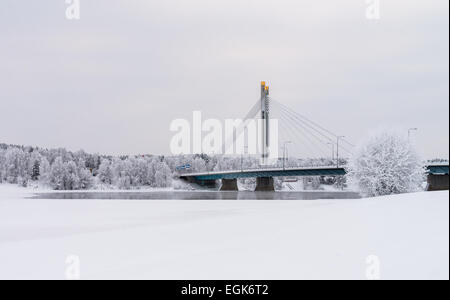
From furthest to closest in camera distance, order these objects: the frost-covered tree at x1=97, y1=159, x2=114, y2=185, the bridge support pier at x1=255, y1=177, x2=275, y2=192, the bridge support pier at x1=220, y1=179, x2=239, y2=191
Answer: the frost-covered tree at x1=97, y1=159, x2=114, y2=185
the bridge support pier at x1=220, y1=179, x2=239, y2=191
the bridge support pier at x1=255, y1=177, x2=275, y2=192

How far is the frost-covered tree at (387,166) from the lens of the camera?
36812 mm

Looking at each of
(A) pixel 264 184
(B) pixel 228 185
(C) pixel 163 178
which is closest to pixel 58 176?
(C) pixel 163 178

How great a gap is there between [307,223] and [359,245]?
13.4ft

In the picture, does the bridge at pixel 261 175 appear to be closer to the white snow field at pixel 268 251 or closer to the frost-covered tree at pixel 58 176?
the frost-covered tree at pixel 58 176

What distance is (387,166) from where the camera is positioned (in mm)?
36938

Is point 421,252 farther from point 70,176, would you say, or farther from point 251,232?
point 70,176

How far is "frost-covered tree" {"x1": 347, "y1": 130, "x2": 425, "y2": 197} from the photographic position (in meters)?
36.8

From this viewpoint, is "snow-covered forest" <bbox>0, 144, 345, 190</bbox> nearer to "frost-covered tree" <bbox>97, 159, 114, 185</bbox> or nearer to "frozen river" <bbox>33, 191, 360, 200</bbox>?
"frost-covered tree" <bbox>97, 159, 114, 185</bbox>

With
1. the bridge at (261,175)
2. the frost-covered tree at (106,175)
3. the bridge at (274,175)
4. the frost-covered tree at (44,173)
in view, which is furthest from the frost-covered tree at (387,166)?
the frost-covered tree at (106,175)

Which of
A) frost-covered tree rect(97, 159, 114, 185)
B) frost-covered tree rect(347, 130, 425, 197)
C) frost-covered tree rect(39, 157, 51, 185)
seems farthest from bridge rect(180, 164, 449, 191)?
frost-covered tree rect(39, 157, 51, 185)

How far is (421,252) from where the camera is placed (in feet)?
25.1

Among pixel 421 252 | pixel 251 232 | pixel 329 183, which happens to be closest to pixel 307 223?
pixel 251 232

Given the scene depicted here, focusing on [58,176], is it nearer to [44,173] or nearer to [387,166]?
[44,173]

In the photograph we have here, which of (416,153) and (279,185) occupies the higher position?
(416,153)
